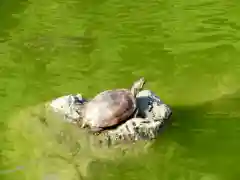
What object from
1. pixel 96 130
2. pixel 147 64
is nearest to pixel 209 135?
pixel 96 130

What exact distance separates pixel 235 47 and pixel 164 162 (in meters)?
2.65

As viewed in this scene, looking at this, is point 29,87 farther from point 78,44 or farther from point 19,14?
point 19,14

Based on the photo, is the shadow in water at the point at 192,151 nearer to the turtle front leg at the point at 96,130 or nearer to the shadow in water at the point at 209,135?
the shadow in water at the point at 209,135

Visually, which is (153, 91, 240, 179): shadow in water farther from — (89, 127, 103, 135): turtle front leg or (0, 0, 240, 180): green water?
(89, 127, 103, 135): turtle front leg

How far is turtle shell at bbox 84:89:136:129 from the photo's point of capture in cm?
505

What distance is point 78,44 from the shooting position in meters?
7.23

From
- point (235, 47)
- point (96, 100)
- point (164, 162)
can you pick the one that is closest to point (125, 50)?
point (235, 47)

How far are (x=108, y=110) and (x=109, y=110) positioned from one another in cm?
1

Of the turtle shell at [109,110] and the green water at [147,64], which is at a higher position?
the turtle shell at [109,110]

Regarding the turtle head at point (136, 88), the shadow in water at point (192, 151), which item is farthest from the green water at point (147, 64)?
the turtle head at point (136, 88)

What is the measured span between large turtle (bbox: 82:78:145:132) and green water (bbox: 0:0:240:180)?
42 centimetres

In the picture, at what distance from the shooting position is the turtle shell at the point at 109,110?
505 centimetres

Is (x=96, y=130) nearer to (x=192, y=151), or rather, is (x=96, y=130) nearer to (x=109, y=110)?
(x=109, y=110)

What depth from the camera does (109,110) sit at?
507cm
